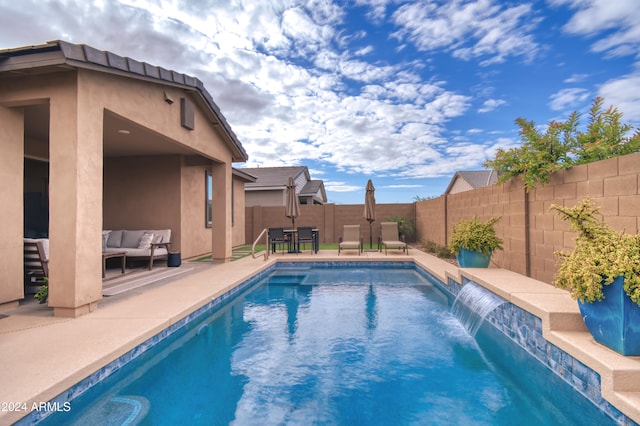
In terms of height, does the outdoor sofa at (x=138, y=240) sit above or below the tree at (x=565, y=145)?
below

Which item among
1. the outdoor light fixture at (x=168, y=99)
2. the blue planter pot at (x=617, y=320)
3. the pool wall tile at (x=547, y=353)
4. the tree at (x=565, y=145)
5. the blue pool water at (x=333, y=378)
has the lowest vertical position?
the blue pool water at (x=333, y=378)

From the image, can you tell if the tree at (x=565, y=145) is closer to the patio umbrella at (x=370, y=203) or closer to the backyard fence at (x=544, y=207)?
the backyard fence at (x=544, y=207)

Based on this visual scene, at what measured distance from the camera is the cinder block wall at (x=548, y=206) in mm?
3369

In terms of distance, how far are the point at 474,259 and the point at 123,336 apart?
5596 mm

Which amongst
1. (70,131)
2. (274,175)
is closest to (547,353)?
(70,131)

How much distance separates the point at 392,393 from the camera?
2.87 m

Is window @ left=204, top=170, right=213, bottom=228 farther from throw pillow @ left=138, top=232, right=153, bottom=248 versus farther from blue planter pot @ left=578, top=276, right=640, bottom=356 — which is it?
blue planter pot @ left=578, top=276, right=640, bottom=356

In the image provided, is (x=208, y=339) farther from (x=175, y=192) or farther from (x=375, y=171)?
(x=375, y=171)

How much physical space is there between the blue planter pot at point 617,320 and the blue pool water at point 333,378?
53 cm

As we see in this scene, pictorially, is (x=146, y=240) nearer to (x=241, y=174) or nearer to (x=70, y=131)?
(x=70, y=131)

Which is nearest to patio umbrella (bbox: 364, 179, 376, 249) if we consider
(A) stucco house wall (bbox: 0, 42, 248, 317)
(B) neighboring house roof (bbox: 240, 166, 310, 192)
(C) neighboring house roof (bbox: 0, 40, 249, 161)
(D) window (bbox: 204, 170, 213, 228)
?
(D) window (bbox: 204, 170, 213, 228)

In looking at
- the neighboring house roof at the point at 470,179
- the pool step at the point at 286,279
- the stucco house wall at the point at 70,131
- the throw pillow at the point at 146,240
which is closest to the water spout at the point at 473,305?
the pool step at the point at 286,279

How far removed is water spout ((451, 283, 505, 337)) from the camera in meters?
4.37

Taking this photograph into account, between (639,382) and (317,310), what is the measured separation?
4.00 meters
